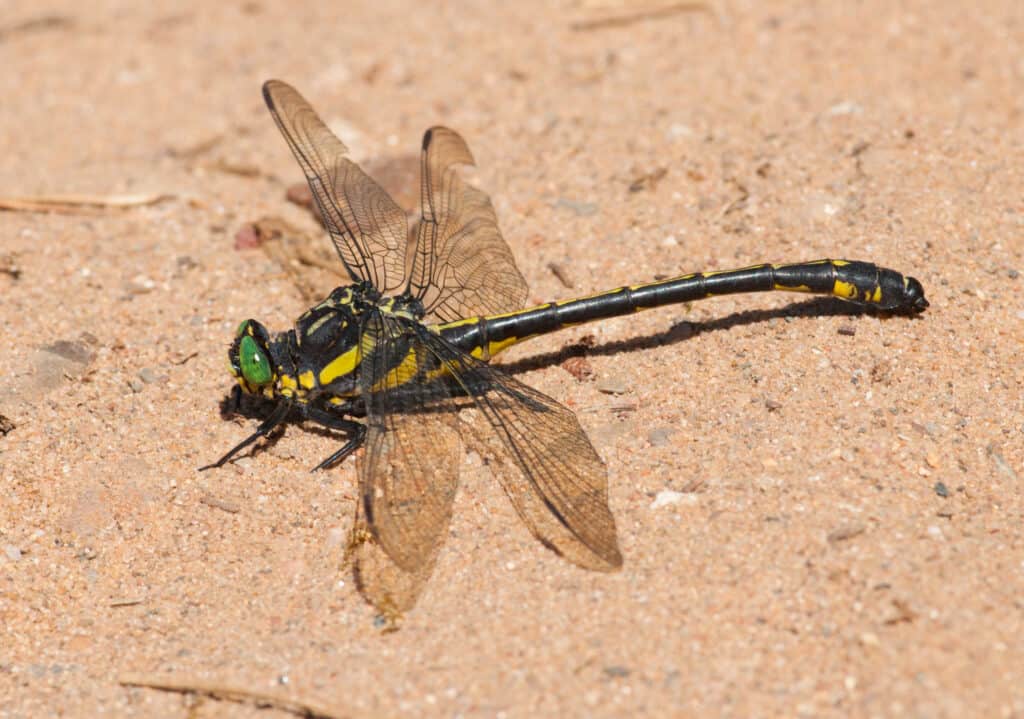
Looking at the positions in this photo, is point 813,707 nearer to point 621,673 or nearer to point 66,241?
point 621,673

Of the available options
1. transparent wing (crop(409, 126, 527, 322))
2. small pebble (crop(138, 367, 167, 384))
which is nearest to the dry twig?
small pebble (crop(138, 367, 167, 384))

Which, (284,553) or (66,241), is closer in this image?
(284,553)

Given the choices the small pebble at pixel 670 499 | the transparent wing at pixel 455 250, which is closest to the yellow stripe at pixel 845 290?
the small pebble at pixel 670 499

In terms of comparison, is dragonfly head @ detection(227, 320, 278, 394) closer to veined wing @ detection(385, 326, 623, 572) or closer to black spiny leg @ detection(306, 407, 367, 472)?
black spiny leg @ detection(306, 407, 367, 472)

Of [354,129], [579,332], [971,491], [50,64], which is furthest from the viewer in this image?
[50,64]

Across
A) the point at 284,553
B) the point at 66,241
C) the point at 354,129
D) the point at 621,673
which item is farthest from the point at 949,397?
the point at 66,241

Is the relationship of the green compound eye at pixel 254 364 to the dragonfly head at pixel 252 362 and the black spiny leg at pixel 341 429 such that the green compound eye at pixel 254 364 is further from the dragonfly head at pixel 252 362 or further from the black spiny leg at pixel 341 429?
the black spiny leg at pixel 341 429

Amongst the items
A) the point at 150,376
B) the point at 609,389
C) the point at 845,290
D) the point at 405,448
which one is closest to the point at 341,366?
the point at 405,448
